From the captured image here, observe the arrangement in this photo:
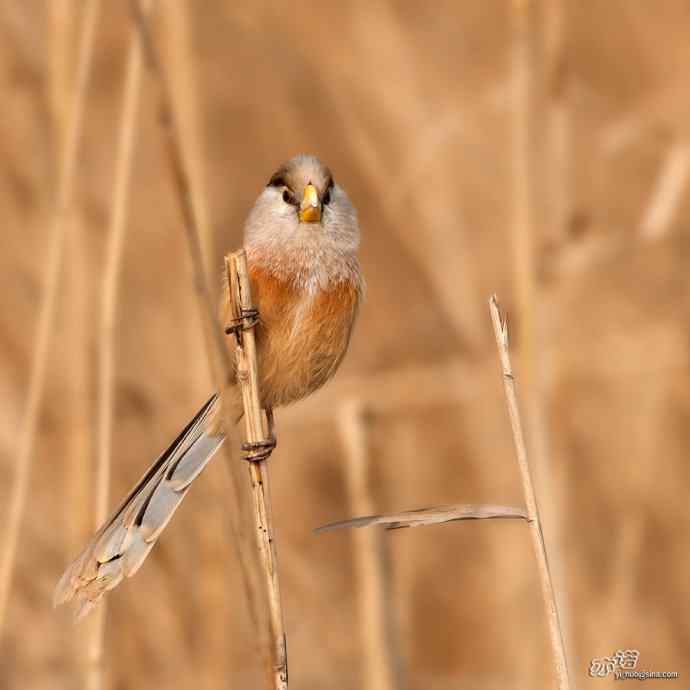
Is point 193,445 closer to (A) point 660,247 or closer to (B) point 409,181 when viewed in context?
(A) point 660,247

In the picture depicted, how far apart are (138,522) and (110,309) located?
498 millimetres

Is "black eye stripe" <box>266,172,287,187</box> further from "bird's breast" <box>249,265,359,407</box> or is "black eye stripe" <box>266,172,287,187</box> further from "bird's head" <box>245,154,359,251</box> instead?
"bird's breast" <box>249,265,359,407</box>

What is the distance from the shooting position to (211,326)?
109 centimetres

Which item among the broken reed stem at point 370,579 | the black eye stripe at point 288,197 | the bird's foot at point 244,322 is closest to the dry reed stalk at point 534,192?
the broken reed stem at point 370,579

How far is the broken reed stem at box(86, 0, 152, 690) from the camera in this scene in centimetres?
167

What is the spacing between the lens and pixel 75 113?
5.84ft

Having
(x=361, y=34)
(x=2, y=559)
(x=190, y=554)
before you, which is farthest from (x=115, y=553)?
(x=361, y=34)

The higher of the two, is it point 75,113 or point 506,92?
point 506,92

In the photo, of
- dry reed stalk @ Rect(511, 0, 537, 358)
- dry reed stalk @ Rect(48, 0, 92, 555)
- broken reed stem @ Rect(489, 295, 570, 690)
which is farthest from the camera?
dry reed stalk @ Rect(48, 0, 92, 555)

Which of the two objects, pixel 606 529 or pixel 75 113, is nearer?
pixel 75 113

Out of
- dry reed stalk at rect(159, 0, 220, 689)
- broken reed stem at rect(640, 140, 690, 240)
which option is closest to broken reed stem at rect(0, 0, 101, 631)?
dry reed stalk at rect(159, 0, 220, 689)

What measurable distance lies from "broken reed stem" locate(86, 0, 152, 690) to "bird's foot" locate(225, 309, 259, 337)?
14.6 inches

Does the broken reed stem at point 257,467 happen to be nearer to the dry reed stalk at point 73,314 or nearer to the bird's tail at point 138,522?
the bird's tail at point 138,522

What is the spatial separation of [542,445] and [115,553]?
34.4 inches
